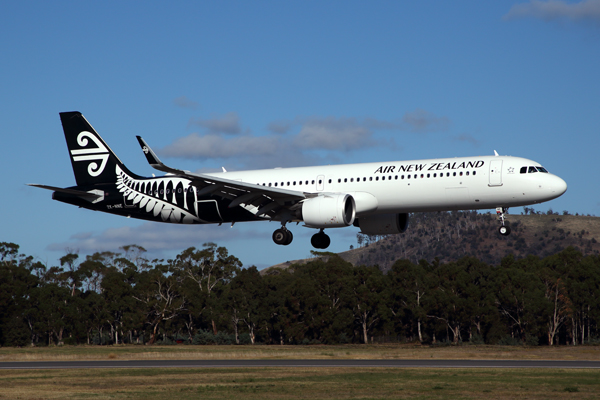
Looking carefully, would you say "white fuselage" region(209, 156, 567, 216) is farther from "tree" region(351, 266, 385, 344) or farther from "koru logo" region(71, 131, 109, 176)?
"tree" region(351, 266, 385, 344)

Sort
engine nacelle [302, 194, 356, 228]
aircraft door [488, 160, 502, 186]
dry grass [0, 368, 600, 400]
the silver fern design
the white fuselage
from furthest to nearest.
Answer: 1. the silver fern design
2. engine nacelle [302, 194, 356, 228]
3. aircraft door [488, 160, 502, 186]
4. the white fuselage
5. dry grass [0, 368, 600, 400]

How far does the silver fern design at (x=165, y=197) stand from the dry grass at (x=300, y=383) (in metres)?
10.2

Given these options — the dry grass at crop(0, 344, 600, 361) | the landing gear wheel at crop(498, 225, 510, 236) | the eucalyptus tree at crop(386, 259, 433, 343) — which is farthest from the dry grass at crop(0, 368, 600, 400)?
the eucalyptus tree at crop(386, 259, 433, 343)

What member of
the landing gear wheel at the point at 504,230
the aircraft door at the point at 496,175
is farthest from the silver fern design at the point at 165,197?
the landing gear wheel at the point at 504,230

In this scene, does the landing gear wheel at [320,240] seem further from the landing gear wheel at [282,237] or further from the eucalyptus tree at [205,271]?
the eucalyptus tree at [205,271]

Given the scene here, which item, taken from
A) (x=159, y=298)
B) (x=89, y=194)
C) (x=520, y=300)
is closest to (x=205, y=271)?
(x=159, y=298)

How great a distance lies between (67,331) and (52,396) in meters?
96.4

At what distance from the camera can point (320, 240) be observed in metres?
47.7

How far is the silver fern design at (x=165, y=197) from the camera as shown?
46844 millimetres

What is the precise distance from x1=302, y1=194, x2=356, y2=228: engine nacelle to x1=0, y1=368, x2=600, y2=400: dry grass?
889 centimetres

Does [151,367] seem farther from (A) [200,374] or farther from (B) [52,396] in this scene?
(B) [52,396]

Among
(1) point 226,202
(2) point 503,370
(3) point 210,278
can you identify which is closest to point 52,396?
(1) point 226,202

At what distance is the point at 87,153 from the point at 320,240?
709 inches

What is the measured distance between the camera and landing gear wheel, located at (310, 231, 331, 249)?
47.6 m
